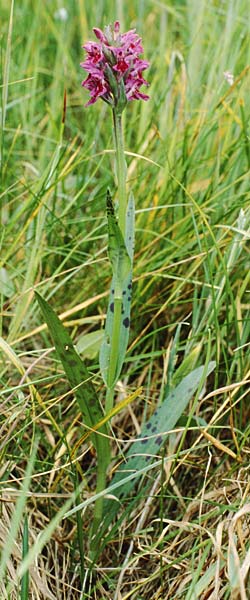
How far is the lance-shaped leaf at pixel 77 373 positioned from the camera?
3.50 feet

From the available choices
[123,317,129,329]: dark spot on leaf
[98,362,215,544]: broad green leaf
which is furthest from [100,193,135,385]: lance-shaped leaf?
[98,362,215,544]: broad green leaf

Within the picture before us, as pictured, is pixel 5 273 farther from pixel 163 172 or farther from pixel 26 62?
pixel 26 62

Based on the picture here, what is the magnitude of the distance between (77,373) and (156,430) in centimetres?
17

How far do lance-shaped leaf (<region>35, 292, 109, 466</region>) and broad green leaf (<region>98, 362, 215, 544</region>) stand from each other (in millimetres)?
76

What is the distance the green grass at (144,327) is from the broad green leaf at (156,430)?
0.03 meters

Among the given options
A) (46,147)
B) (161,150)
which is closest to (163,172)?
(161,150)

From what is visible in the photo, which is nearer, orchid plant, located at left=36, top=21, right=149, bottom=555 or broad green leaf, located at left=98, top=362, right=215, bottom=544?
orchid plant, located at left=36, top=21, right=149, bottom=555

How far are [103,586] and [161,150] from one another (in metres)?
0.84

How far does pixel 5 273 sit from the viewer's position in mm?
1484

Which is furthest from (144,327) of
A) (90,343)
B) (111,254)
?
(111,254)

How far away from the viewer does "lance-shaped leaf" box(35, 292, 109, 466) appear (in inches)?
42.0

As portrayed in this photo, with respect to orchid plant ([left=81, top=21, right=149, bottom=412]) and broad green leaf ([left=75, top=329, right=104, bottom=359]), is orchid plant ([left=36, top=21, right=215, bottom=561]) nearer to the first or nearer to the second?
orchid plant ([left=81, top=21, right=149, bottom=412])

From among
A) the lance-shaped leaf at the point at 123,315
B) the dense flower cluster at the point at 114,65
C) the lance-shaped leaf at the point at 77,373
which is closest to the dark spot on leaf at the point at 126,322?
the lance-shaped leaf at the point at 123,315

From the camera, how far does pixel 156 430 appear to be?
117 centimetres
